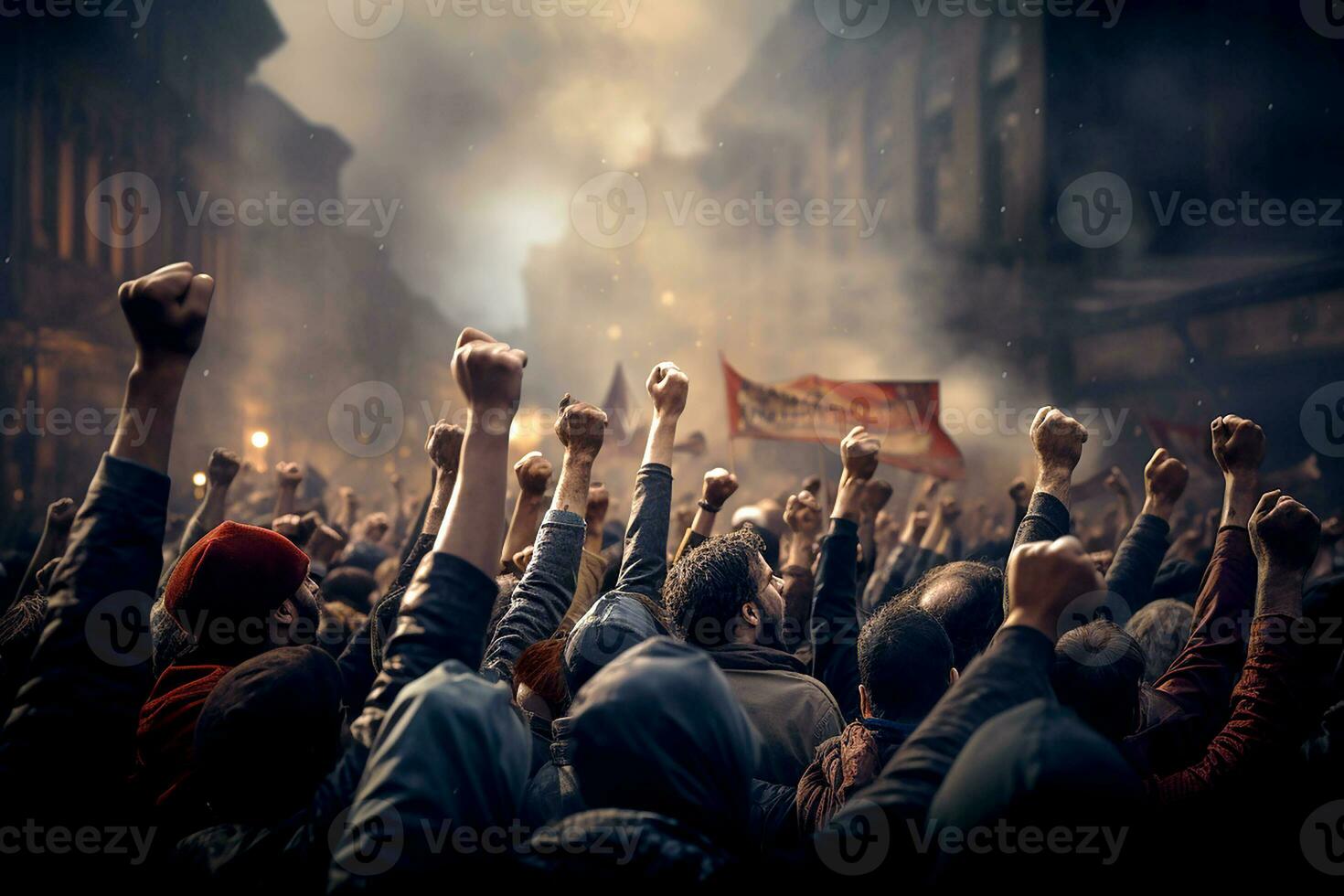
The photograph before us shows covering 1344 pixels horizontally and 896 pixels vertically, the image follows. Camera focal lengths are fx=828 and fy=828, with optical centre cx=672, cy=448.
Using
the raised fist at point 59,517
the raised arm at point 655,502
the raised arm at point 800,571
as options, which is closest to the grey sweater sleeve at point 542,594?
the raised arm at point 655,502

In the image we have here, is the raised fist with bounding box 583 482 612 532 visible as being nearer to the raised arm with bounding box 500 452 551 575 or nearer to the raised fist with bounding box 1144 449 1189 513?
the raised arm with bounding box 500 452 551 575

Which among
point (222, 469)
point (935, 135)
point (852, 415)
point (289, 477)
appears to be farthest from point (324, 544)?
point (935, 135)

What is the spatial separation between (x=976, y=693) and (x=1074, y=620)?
1119 millimetres

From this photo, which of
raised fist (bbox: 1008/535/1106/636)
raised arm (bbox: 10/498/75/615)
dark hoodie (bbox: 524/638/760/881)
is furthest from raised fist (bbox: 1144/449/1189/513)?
raised arm (bbox: 10/498/75/615)

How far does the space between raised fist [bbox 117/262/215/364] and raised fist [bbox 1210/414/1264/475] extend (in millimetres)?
2738

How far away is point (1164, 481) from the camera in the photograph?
300 centimetres

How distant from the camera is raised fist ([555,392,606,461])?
102 inches

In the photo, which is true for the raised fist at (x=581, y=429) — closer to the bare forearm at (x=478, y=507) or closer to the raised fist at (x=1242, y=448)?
the bare forearm at (x=478, y=507)

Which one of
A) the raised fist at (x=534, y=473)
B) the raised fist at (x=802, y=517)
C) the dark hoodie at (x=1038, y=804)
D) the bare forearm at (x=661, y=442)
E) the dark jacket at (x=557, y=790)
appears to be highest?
the bare forearm at (x=661, y=442)

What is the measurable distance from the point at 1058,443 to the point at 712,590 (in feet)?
3.88

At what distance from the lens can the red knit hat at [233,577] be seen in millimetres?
2072

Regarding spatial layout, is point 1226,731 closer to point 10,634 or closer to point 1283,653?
point 1283,653

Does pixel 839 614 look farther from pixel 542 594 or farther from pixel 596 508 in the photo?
pixel 596 508

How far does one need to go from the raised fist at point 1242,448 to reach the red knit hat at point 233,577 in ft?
9.01
